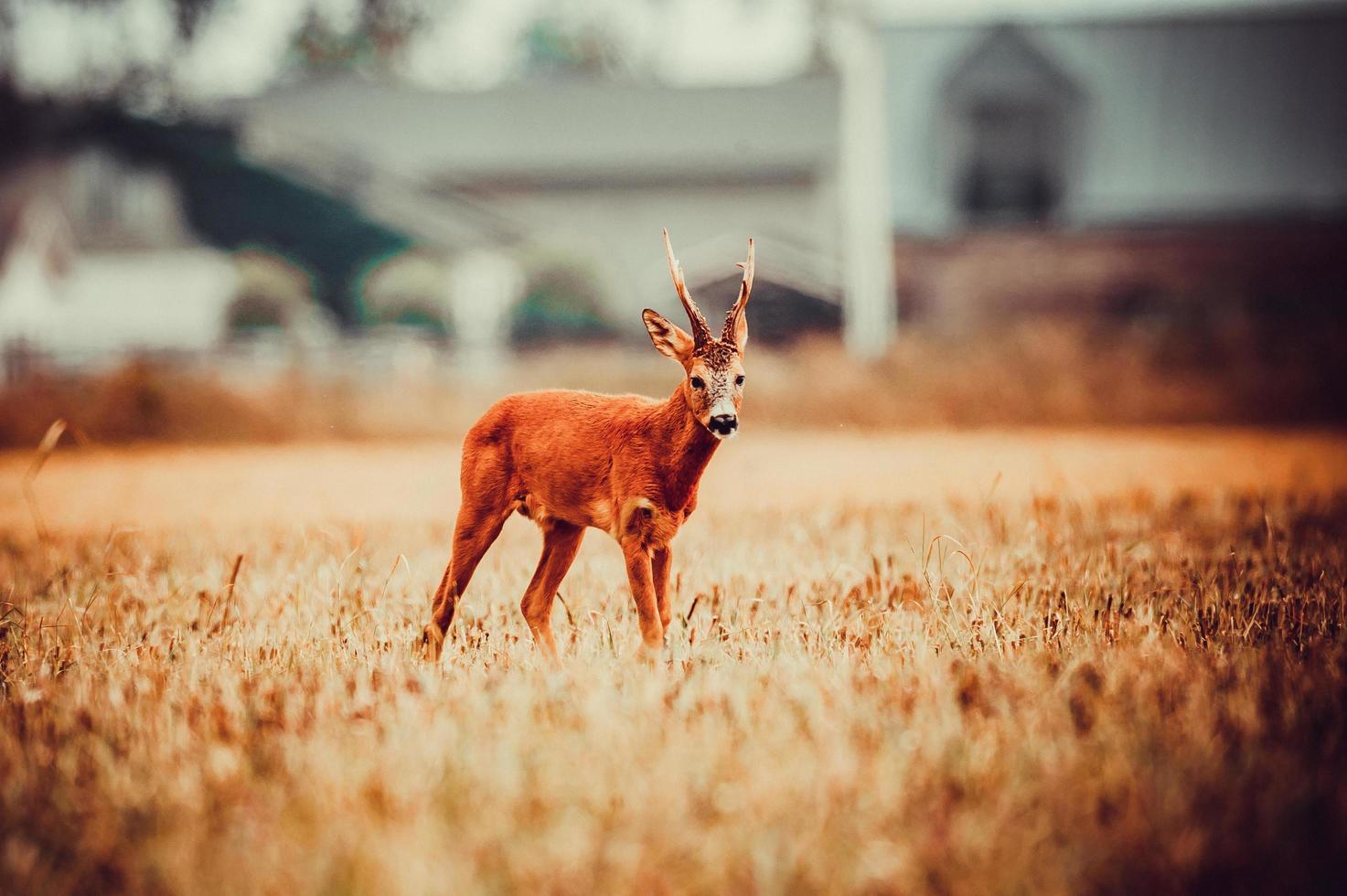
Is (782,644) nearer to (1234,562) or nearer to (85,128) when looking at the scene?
(1234,562)

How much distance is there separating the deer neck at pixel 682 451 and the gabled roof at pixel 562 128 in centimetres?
2826

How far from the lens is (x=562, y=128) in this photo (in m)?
33.2

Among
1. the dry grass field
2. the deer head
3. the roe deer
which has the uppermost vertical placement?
the deer head

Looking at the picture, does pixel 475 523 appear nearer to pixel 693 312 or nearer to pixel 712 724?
pixel 693 312

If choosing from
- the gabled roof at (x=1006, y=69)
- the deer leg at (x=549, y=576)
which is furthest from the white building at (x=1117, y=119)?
the deer leg at (x=549, y=576)

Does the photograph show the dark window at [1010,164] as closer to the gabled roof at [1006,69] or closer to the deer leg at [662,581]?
the gabled roof at [1006,69]

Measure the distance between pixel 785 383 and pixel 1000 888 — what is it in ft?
46.9

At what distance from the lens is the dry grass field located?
91.8 inches

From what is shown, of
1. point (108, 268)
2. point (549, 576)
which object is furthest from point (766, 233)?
point (549, 576)

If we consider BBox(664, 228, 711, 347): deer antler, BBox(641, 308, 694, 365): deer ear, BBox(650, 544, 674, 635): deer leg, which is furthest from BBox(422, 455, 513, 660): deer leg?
BBox(664, 228, 711, 347): deer antler

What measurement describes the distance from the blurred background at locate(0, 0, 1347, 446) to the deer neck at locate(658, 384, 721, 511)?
12305mm

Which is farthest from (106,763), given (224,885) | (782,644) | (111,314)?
(111,314)

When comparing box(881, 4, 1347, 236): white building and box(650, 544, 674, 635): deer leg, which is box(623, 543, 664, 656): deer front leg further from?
box(881, 4, 1347, 236): white building

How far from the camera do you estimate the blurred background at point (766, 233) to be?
16766 millimetres
